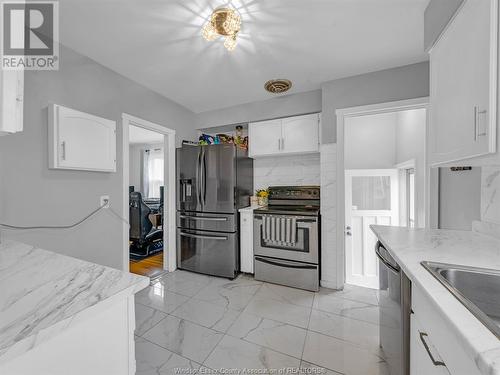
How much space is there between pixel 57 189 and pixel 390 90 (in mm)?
3320

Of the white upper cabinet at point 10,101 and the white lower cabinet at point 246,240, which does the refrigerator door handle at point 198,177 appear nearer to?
the white lower cabinet at point 246,240

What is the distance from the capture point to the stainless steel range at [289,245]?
252 centimetres

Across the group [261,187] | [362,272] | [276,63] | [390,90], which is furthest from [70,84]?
[362,272]

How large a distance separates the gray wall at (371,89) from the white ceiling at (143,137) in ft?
12.1

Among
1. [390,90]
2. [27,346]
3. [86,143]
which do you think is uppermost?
[390,90]

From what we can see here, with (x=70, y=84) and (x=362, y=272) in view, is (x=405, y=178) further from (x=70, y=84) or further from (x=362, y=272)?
(x=70, y=84)

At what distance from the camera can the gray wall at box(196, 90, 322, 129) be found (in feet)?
9.21

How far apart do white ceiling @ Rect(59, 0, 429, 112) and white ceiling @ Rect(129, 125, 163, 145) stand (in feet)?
8.46

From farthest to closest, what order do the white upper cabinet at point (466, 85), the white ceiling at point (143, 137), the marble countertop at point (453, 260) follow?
the white ceiling at point (143, 137)
the white upper cabinet at point (466, 85)
the marble countertop at point (453, 260)

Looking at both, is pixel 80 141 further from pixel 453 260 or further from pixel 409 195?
pixel 409 195

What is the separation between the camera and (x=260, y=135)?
310 cm

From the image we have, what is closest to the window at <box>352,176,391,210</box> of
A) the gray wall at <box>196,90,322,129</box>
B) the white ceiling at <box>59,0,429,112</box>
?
the gray wall at <box>196,90,322,129</box>

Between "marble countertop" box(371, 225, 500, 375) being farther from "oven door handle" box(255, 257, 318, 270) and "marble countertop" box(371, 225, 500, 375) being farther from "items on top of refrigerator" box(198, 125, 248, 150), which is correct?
"items on top of refrigerator" box(198, 125, 248, 150)

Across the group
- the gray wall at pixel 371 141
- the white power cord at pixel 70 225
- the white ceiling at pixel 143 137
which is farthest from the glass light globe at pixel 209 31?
the white ceiling at pixel 143 137
